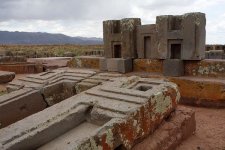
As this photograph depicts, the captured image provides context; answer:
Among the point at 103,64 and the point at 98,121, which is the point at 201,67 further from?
the point at 98,121

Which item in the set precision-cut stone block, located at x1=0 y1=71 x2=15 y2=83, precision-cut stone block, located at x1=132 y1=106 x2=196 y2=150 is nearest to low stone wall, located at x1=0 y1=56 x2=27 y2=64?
precision-cut stone block, located at x1=0 y1=71 x2=15 y2=83

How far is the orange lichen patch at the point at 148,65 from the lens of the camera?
731 cm

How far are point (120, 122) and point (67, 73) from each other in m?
3.54

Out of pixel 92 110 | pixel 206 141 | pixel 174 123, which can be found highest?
pixel 92 110

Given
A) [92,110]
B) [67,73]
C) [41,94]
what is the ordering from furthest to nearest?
[67,73] < [41,94] < [92,110]

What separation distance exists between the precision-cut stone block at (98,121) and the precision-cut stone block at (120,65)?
3.18 m

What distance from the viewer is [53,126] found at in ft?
11.8

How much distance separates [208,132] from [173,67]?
233 centimetres

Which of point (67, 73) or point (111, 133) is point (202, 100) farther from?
point (111, 133)

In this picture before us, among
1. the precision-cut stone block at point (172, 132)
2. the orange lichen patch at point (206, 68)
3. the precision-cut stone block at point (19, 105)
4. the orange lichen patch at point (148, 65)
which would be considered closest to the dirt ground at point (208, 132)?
the precision-cut stone block at point (172, 132)

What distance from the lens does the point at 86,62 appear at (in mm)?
8891

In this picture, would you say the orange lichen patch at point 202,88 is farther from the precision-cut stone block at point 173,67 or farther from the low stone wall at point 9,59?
the low stone wall at point 9,59

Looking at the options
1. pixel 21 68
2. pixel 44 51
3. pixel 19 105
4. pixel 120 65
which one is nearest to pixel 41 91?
pixel 19 105

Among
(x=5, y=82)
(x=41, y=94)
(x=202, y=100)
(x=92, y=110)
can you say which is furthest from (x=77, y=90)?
(x=5, y=82)
